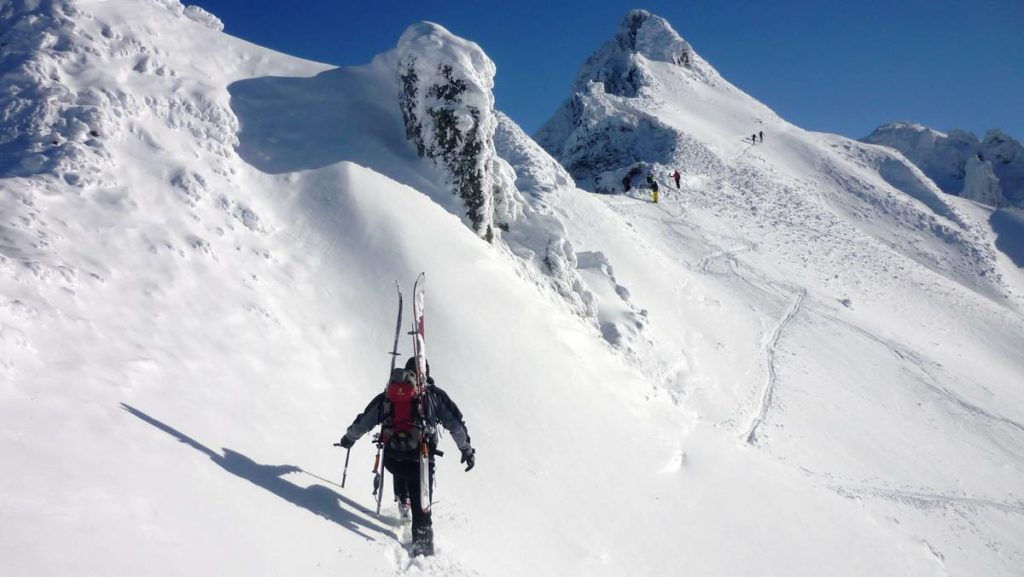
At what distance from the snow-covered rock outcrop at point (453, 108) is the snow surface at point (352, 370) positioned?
0.52 m

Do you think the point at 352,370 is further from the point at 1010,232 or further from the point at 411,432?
the point at 1010,232

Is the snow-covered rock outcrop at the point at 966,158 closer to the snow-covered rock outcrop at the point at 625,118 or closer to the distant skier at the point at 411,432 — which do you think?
the snow-covered rock outcrop at the point at 625,118

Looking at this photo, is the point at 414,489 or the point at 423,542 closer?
the point at 423,542

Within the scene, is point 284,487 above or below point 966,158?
below

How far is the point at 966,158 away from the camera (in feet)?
237

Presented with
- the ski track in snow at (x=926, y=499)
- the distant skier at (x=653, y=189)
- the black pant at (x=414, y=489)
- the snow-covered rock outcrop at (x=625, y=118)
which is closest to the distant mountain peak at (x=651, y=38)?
the snow-covered rock outcrop at (x=625, y=118)

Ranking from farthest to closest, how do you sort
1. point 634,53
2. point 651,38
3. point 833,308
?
1. point 651,38
2. point 634,53
3. point 833,308

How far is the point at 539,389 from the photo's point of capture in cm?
1188

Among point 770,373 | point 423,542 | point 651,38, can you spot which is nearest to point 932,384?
point 770,373

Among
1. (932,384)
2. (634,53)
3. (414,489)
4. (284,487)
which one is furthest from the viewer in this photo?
(634,53)

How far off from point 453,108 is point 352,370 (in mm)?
7952

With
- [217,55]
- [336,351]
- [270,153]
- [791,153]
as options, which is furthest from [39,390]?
→ [791,153]

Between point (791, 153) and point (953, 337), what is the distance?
28084mm

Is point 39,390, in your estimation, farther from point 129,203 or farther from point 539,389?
point 539,389
